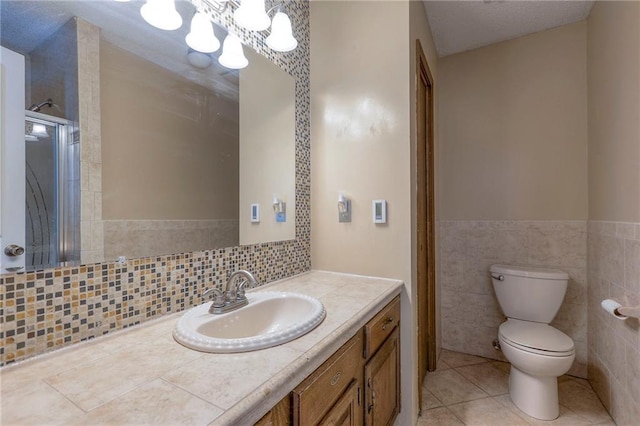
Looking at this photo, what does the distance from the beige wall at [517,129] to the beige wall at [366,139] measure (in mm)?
862

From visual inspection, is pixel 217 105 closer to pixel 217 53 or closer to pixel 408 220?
pixel 217 53

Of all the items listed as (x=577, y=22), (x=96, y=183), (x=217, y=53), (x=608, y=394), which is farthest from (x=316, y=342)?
(x=577, y=22)

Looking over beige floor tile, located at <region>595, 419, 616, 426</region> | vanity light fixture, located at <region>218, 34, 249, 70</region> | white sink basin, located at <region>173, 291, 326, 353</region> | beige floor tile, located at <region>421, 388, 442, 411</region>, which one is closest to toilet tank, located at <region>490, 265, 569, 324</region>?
beige floor tile, located at <region>595, 419, 616, 426</region>

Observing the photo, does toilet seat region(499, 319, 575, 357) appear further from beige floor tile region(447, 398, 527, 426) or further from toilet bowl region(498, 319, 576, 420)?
beige floor tile region(447, 398, 527, 426)

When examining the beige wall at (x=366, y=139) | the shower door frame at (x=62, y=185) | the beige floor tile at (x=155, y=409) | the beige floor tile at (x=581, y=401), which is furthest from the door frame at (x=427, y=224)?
Result: the shower door frame at (x=62, y=185)

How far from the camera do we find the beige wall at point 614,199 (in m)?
1.41

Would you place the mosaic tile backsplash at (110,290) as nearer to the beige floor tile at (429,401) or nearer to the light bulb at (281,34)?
the light bulb at (281,34)

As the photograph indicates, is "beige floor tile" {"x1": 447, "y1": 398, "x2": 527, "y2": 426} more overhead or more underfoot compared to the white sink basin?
more underfoot

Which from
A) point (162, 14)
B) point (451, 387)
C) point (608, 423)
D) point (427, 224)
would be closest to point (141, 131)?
point (162, 14)

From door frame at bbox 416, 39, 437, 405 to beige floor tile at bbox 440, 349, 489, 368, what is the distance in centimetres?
18

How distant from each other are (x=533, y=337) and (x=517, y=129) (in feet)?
4.86

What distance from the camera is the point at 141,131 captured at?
3.21ft

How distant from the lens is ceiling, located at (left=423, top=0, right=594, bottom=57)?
1872 mm

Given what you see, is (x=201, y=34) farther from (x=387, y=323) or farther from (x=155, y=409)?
(x=387, y=323)
